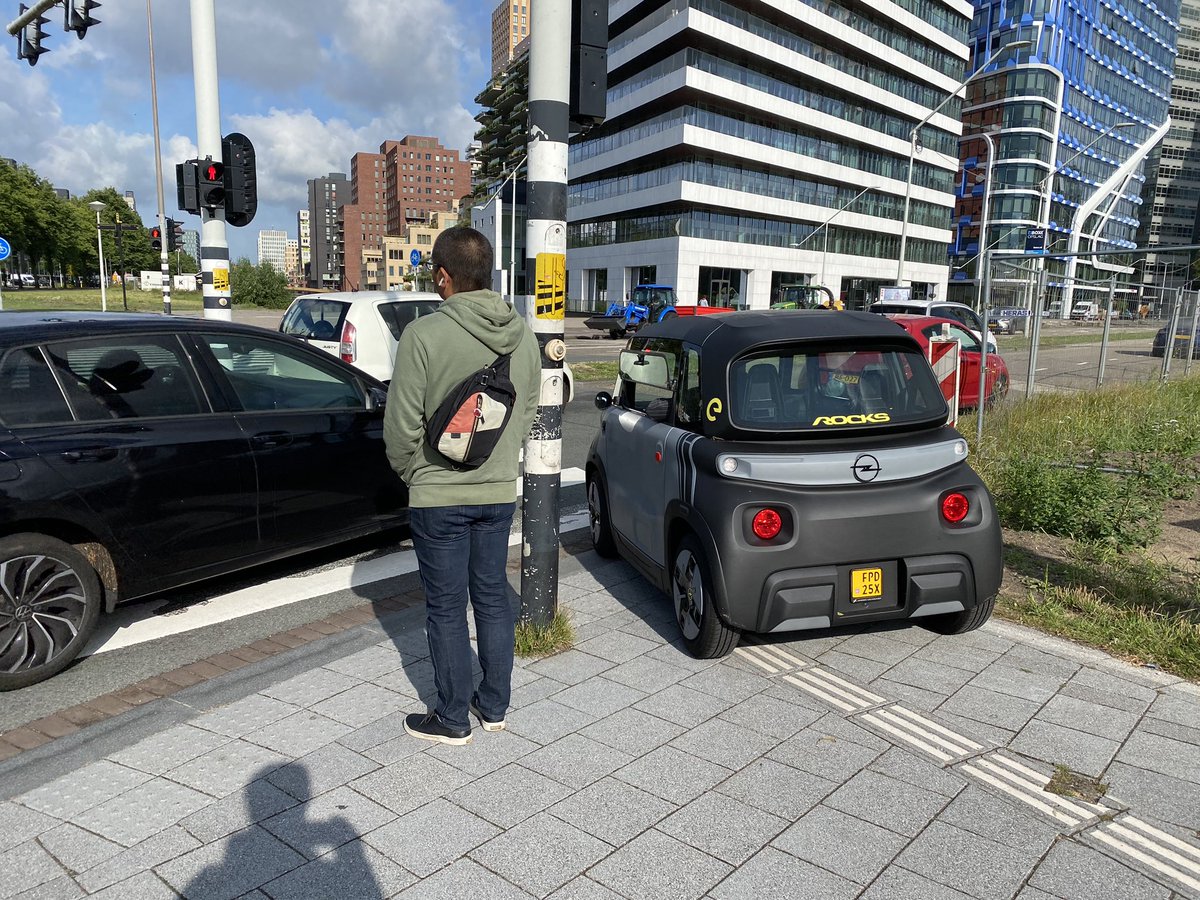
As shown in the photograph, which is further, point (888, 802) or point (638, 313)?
point (638, 313)

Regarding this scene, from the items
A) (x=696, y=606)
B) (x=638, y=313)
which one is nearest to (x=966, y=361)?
(x=696, y=606)

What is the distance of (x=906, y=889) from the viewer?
246cm

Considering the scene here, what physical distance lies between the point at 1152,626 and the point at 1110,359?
Result: 1204 centimetres

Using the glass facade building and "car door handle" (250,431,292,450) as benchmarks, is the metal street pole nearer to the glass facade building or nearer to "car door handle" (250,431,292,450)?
"car door handle" (250,431,292,450)

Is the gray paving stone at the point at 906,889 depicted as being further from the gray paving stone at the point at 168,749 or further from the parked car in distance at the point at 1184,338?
the parked car in distance at the point at 1184,338

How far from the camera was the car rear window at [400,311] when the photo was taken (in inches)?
389

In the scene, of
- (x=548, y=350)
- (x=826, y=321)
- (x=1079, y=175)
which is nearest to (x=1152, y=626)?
(x=826, y=321)

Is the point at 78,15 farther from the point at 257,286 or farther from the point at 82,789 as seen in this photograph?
the point at 257,286

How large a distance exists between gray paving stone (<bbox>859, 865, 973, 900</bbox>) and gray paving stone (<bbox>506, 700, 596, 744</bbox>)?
4.30 ft

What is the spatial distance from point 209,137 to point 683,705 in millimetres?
10171

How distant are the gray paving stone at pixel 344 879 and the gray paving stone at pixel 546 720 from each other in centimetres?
87

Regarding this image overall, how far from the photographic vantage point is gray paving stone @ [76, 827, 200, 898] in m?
2.47

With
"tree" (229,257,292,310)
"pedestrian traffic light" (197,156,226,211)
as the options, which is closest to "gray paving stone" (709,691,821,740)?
"pedestrian traffic light" (197,156,226,211)

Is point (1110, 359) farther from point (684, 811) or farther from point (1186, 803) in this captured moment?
point (684, 811)
